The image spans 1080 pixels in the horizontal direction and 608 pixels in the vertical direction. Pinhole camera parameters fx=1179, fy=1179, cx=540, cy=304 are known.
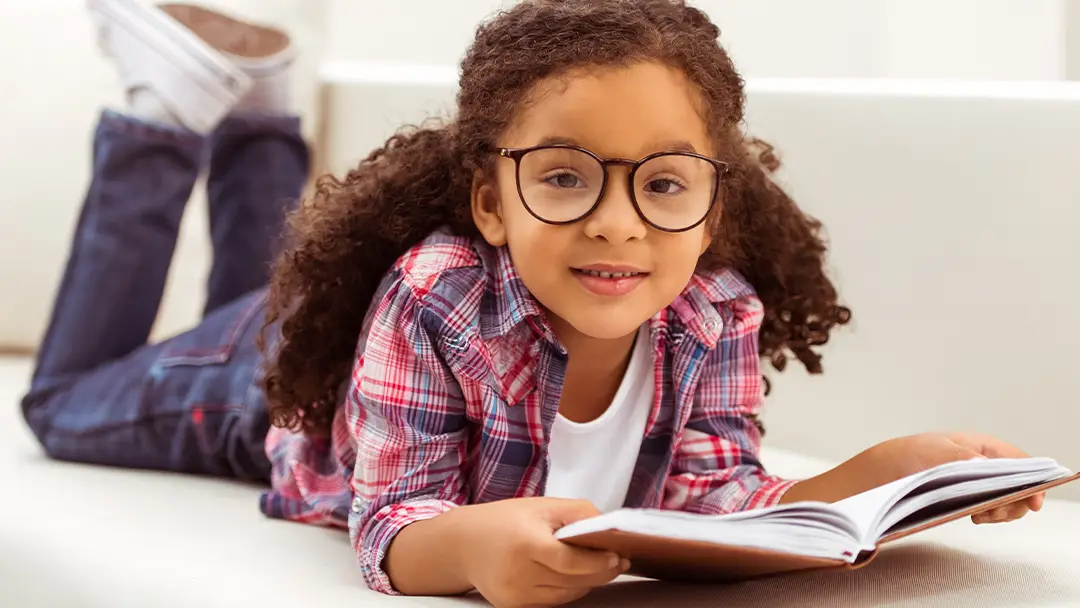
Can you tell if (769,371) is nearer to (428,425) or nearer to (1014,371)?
(1014,371)

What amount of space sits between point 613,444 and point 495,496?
11 centimetres

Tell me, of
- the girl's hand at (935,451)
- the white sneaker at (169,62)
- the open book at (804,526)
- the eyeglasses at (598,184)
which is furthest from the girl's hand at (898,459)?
the white sneaker at (169,62)

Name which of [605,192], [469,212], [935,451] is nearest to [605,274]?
[605,192]

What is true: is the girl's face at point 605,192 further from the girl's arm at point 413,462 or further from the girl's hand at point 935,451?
the girl's hand at point 935,451

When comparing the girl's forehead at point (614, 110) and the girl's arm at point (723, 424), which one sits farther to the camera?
the girl's arm at point (723, 424)

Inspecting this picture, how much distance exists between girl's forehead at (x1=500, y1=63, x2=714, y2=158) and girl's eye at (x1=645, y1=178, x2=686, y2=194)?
0.02m

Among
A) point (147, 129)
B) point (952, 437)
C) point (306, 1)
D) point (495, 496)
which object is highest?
point (306, 1)

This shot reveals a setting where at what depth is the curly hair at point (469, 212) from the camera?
88 cm

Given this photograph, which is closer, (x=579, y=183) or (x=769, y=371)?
(x=579, y=183)

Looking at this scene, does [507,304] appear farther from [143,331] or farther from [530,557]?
[143,331]

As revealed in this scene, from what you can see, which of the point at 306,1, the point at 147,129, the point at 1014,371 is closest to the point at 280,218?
the point at 147,129

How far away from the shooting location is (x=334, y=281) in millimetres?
1035

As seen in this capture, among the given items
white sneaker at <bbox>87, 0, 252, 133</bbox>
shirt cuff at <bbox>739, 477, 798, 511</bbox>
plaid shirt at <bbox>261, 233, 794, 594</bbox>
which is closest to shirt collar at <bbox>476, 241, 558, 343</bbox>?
plaid shirt at <bbox>261, 233, 794, 594</bbox>

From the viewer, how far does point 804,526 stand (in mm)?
641
